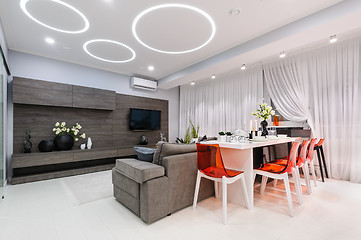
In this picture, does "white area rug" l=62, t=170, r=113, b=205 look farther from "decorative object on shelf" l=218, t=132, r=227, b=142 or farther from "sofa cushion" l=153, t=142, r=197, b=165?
"decorative object on shelf" l=218, t=132, r=227, b=142

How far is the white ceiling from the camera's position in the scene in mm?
2377

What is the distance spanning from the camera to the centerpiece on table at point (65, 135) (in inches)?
158

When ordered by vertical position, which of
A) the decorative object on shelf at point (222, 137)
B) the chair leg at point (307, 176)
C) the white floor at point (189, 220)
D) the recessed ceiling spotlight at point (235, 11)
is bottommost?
the white floor at point (189, 220)

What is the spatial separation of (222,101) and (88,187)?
426 cm

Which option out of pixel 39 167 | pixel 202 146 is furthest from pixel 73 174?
pixel 202 146

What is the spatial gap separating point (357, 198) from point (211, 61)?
353 cm

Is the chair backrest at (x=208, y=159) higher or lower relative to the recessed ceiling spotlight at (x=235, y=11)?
lower

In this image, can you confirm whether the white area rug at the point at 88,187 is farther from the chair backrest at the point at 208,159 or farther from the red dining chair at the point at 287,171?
the red dining chair at the point at 287,171

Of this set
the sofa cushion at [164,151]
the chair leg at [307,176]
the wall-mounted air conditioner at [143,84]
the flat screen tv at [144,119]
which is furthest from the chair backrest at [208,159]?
the wall-mounted air conditioner at [143,84]

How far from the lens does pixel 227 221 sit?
1.95m

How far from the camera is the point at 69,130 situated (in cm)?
430

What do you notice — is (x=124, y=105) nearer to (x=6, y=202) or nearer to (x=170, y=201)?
(x=6, y=202)

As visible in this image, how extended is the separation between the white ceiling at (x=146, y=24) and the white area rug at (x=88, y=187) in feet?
9.03

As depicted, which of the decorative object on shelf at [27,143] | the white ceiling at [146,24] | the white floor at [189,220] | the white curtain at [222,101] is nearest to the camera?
the white floor at [189,220]
